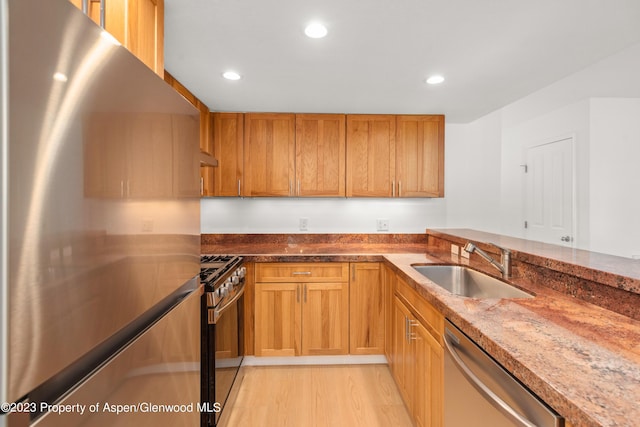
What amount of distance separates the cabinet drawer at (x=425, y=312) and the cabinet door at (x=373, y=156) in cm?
117

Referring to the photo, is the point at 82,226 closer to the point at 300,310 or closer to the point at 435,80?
the point at 300,310

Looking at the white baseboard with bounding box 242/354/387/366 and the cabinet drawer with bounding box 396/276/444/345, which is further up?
the cabinet drawer with bounding box 396/276/444/345

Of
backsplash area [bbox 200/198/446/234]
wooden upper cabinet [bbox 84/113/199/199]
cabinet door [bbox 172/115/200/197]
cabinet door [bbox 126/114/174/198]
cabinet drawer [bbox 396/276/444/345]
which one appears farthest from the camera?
backsplash area [bbox 200/198/446/234]

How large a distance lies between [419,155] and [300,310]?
182 centimetres

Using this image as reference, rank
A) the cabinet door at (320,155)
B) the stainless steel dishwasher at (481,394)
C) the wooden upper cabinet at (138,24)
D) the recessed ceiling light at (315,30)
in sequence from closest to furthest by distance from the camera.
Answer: the stainless steel dishwasher at (481,394), the wooden upper cabinet at (138,24), the recessed ceiling light at (315,30), the cabinet door at (320,155)

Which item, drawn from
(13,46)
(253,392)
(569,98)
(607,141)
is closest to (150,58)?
(13,46)

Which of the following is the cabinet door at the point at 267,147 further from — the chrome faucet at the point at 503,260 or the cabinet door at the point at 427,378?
the cabinet door at the point at 427,378

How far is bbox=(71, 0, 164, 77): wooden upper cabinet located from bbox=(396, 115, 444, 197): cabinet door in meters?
2.18

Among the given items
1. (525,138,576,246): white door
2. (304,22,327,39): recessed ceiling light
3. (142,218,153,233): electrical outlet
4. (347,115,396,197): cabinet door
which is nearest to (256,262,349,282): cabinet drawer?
(347,115,396,197): cabinet door

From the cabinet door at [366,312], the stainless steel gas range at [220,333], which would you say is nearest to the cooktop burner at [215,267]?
the stainless steel gas range at [220,333]

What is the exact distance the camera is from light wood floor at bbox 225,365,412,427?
1.87 m

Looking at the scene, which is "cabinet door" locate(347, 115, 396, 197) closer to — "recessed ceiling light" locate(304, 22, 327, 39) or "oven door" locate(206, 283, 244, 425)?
"recessed ceiling light" locate(304, 22, 327, 39)

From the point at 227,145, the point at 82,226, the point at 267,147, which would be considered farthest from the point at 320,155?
the point at 82,226

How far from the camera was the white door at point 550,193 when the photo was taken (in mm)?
3441
